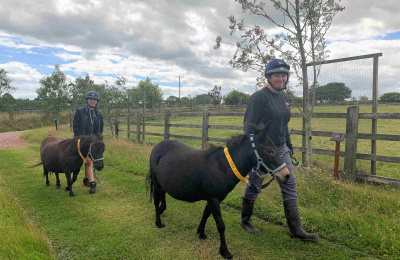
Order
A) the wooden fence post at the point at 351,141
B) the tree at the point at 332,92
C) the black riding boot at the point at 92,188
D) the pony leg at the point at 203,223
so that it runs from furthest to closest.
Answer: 1. the tree at the point at 332,92
2. the black riding boot at the point at 92,188
3. the wooden fence post at the point at 351,141
4. the pony leg at the point at 203,223

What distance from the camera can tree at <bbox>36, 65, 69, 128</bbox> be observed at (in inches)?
743

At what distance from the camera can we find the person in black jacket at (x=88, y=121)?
546 centimetres

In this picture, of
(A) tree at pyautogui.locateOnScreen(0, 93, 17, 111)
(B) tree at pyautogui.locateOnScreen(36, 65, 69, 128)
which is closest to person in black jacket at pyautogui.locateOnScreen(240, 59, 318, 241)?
(B) tree at pyautogui.locateOnScreen(36, 65, 69, 128)

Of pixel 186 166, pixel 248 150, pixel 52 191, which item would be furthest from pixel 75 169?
pixel 248 150

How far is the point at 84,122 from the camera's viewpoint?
556 centimetres

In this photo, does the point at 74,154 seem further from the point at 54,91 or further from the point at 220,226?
the point at 54,91

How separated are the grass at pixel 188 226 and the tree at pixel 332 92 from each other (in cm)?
189

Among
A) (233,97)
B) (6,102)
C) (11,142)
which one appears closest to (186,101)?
(233,97)

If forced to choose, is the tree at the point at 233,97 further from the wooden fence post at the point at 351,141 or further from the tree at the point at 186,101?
the wooden fence post at the point at 351,141

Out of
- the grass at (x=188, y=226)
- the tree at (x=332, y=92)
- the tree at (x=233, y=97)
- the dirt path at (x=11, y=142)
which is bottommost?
the dirt path at (x=11, y=142)

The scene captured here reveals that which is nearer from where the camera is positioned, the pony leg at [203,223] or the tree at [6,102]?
the pony leg at [203,223]

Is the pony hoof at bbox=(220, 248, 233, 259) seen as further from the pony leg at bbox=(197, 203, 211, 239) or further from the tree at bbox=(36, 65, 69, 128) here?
the tree at bbox=(36, 65, 69, 128)

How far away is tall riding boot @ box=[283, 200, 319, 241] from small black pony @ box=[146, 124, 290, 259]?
0.82 m

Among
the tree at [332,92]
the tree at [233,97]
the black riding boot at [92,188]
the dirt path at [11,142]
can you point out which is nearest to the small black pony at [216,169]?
the black riding boot at [92,188]
